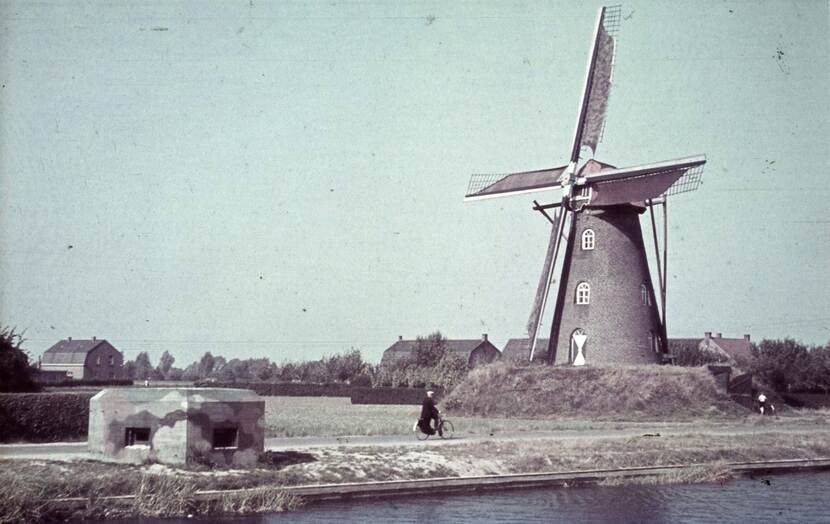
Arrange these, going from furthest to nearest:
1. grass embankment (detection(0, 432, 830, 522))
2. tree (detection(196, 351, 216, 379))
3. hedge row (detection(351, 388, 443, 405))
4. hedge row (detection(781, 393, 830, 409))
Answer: tree (detection(196, 351, 216, 379)), hedge row (detection(351, 388, 443, 405)), hedge row (detection(781, 393, 830, 409)), grass embankment (detection(0, 432, 830, 522))

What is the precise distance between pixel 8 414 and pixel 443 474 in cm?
1066

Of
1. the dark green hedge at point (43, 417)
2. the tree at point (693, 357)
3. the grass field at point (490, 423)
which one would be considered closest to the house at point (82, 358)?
the tree at point (693, 357)

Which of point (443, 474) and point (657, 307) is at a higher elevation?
point (657, 307)

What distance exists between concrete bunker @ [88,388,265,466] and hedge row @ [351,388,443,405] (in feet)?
122

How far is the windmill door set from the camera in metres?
38.7

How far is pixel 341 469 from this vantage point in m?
17.2

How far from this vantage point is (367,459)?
18.2m

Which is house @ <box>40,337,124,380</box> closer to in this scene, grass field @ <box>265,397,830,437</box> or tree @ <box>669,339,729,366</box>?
tree @ <box>669,339,729,366</box>

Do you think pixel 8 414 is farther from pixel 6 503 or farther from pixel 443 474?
pixel 443 474

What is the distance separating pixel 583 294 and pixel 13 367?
2394 cm

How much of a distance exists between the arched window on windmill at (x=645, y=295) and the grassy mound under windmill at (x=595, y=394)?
3416mm

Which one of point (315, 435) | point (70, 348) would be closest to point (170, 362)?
point (70, 348)

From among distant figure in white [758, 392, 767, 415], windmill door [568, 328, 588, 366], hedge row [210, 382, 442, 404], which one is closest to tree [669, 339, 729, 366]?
hedge row [210, 382, 442, 404]

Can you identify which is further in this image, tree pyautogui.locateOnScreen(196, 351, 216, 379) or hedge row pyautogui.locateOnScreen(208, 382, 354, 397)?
tree pyautogui.locateOnScreen(196, 351, 216, 379)
